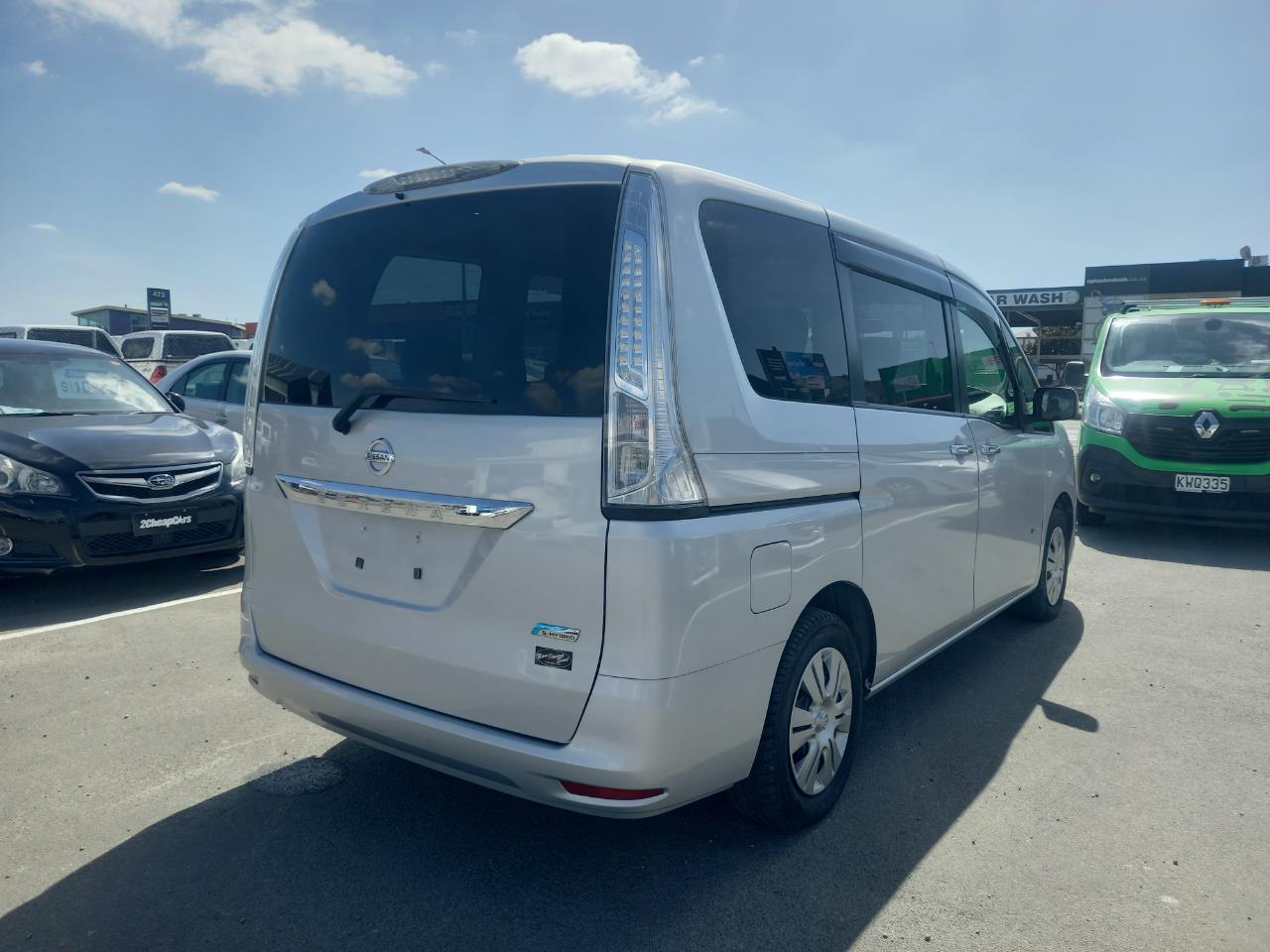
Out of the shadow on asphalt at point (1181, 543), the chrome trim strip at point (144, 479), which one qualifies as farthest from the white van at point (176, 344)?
the shadow on asphalt at point (1181, 543)

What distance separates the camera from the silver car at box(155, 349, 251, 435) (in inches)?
380

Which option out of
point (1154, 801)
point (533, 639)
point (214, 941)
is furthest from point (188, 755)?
point (1154, 801)

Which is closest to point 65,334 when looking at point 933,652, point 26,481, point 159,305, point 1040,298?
point 26,481

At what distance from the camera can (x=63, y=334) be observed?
17.4 metres

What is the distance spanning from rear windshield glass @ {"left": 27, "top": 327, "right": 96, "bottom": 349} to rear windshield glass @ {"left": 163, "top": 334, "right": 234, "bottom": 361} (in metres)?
1.28

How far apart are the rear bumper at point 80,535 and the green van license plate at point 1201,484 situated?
778 cm

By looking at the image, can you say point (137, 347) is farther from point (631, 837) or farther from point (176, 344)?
point (631, 837)

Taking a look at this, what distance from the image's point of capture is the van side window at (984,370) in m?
4.42

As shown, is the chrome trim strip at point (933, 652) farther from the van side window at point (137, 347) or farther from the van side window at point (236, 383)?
the van side window at point (137, 347)

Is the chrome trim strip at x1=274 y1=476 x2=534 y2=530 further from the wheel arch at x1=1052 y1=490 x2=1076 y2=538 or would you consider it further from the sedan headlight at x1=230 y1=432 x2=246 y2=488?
the wheel arch at x1=1052 y1=490 x2=1076 y2=538

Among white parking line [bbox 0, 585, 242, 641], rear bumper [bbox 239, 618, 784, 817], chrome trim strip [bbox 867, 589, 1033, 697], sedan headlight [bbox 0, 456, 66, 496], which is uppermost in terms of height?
sedan headlight [bbox 0, 456, 66, 496]

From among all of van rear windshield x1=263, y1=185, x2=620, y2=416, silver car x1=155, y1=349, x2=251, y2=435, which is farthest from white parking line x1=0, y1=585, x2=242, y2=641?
silver car x1=155, y1=349, x2=251, y2=435

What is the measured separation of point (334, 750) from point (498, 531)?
1.73 metres

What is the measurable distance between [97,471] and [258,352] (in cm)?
333
